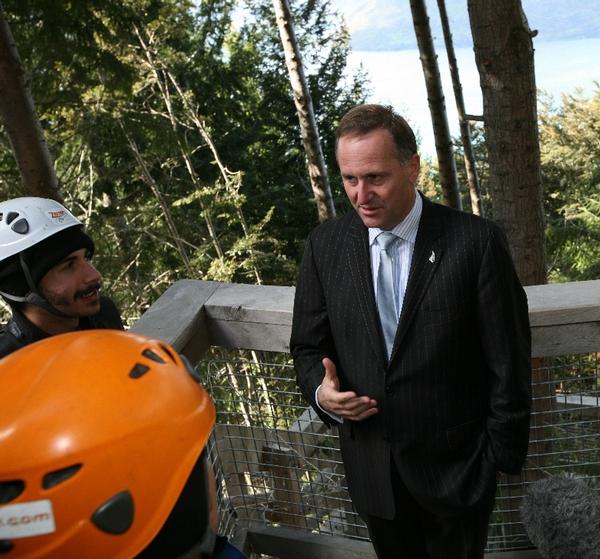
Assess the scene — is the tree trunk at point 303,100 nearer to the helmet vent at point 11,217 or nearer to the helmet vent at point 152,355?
the helmet vent at point 11,217

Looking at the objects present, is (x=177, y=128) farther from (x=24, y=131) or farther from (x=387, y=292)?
(x=387, y=292)

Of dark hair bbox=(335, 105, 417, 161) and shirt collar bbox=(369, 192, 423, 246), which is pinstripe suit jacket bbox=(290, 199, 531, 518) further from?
dark hair bbox=(335, 105, 417, 161)

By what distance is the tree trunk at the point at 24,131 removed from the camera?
18.7 feet

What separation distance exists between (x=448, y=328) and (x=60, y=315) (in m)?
1.17

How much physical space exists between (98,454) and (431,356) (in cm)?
120

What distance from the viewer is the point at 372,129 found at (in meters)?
2.25

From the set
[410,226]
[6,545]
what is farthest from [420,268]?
[6,545]

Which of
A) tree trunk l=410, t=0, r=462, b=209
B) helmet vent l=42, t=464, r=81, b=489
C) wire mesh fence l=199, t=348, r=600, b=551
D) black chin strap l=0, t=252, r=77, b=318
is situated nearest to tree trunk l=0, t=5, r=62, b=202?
wire mesh fence l=199, t=348, r=600, b=551

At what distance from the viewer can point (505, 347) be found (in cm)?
214

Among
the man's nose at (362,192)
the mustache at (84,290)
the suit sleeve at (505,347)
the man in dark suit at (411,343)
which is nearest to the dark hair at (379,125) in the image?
the man in dark suit at (411,343)

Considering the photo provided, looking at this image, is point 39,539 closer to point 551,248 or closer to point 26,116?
point 26,116

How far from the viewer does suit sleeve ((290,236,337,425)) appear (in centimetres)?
241

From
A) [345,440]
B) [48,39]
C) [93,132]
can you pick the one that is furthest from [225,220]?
[345,440]

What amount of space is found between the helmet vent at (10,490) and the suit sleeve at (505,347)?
1368 mm
